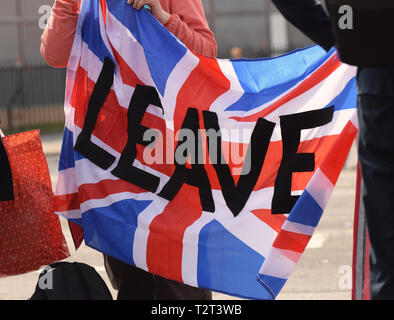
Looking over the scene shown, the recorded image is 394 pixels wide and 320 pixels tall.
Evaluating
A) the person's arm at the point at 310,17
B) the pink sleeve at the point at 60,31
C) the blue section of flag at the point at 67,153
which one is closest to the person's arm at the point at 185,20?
the pink sleeve at the point at 60,31

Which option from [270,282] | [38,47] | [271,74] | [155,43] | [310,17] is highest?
[310,17]

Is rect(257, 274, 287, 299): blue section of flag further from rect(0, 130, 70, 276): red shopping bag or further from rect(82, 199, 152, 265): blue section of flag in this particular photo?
rect(0, 130, 70, 276): red shopping bag

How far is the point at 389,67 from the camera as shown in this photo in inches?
104

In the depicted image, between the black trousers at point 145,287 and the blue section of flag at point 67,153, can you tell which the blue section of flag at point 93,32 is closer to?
the blue section of flag at point 67,153

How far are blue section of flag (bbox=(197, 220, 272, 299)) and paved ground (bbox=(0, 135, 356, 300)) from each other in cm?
183

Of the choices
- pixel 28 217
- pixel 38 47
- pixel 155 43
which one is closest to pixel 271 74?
pixel 155 43

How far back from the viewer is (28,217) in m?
3.87

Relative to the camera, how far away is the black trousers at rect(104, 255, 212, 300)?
3924 millimetres

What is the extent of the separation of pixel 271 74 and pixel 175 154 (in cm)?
63

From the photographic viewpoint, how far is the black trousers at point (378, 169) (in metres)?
2.67

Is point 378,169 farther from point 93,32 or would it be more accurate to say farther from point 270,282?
point 93,32

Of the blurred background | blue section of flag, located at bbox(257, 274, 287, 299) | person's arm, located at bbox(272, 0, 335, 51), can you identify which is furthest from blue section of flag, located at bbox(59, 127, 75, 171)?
the blurred background

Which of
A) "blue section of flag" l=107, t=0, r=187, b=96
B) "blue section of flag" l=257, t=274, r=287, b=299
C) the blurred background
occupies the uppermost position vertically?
"blue section of flag" l=107, t=0, r=187, b=96

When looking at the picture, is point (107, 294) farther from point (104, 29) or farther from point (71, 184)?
point (104, 29)
